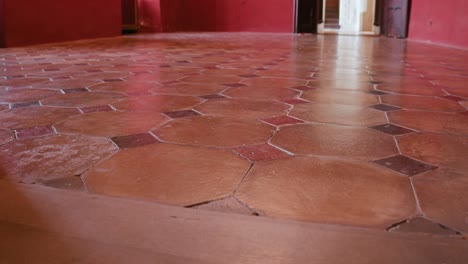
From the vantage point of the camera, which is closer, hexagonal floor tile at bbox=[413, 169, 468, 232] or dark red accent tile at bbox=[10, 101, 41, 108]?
hexagonal floor tile at bbox=[413, 169, 468, 232]

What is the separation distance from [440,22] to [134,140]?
5.98m

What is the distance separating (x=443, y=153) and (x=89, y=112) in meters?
1.34

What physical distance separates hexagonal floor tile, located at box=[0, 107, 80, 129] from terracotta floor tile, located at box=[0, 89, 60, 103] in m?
0.25

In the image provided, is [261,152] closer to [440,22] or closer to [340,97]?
[340,97]

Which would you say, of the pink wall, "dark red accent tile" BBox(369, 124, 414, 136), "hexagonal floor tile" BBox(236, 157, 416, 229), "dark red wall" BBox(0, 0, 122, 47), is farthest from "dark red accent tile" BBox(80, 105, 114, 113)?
the pink wall

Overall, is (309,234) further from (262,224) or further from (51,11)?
(51,11)

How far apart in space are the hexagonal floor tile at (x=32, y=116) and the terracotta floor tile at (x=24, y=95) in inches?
9.9

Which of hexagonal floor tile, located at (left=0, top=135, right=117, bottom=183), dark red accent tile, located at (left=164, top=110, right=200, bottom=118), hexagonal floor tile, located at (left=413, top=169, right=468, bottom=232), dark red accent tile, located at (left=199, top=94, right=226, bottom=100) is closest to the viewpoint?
hexagonal floor tile, located at (left=413, top=169, right=468, bottom=232)

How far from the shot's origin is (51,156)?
1136 millimetres

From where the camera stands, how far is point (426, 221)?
2.56 ft

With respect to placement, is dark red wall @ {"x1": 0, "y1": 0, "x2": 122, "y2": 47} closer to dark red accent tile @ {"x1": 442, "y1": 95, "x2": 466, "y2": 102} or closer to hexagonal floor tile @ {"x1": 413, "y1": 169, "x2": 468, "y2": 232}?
dark red accent tile @ {"x1": 442, "y1": 95, "x2": 466, "y2": 102}

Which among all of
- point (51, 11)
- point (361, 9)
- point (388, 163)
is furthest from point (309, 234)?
point (361, 9)

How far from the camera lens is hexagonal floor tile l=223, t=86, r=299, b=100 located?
6.72 ft

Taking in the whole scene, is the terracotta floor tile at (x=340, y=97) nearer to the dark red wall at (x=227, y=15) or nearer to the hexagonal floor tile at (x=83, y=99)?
the hexagonal floor tile at (x=83, y=99)
